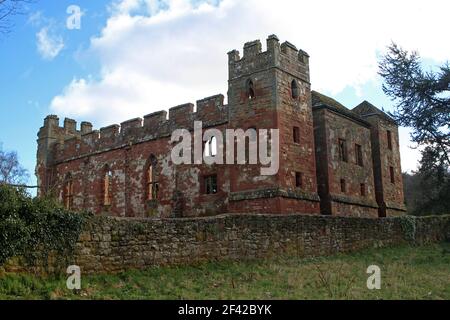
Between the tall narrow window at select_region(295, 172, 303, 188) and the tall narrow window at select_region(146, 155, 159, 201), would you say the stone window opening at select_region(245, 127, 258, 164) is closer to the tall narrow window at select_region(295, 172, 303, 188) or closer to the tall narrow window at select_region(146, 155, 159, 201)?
the tall narrow window at select_region(295, 172, 303, 188)

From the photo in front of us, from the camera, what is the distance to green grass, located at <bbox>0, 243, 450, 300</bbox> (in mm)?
9938

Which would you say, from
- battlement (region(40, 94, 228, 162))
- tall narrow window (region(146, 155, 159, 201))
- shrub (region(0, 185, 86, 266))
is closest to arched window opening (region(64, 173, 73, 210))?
battlement (region(40, 94, 228, 162))

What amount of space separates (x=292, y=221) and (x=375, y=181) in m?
12.1

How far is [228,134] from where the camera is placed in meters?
21.4

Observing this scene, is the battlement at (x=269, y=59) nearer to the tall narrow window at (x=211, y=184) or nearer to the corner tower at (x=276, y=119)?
the corner tower at (x=276, y=119)

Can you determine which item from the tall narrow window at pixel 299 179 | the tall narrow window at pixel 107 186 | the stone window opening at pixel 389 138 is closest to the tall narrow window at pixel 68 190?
the tall narrow window at pixel 107 186

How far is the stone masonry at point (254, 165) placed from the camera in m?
20.2

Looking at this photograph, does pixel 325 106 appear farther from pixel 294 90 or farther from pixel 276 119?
pixel 276 119

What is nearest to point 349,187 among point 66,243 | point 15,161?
point 66,243

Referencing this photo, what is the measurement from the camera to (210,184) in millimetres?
22297

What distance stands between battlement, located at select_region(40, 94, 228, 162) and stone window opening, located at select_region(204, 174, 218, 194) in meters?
2.49

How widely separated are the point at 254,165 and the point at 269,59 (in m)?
4.61

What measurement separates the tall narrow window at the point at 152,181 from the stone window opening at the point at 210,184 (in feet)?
10.9
